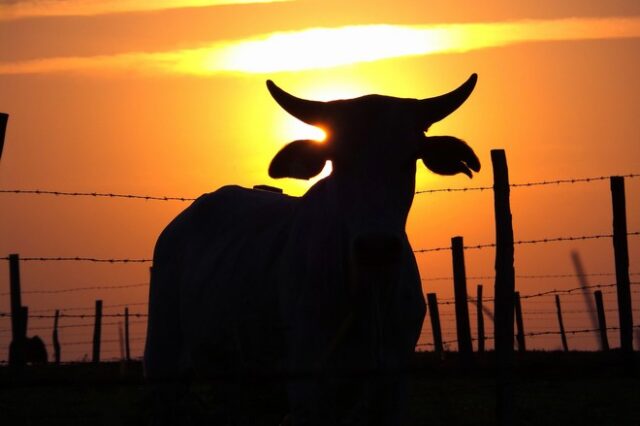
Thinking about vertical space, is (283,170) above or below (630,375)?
above

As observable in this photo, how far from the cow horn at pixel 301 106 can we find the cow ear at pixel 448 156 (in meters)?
0.63

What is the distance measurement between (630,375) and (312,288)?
7.30 meters

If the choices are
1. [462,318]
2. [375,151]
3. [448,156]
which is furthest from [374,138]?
[462,318]

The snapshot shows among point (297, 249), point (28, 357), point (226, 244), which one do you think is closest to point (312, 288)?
point (297, 249)

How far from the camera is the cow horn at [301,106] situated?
6824mm

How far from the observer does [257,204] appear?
9062 mm

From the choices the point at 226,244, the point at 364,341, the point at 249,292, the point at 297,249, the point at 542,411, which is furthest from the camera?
the point at 542,411

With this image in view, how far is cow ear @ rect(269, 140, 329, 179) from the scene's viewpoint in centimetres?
691

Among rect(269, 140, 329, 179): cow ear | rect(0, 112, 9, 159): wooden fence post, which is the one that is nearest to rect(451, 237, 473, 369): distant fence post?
rect(0, 112, 9, 159): wooden fence post

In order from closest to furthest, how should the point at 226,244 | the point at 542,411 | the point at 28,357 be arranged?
the point at 226,244 < the point at 542,411 < the point at 28,357

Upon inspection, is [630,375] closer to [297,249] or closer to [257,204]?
[257,204]

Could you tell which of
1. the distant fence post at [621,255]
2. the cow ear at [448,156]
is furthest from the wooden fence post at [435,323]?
the cow ear at [448,156]

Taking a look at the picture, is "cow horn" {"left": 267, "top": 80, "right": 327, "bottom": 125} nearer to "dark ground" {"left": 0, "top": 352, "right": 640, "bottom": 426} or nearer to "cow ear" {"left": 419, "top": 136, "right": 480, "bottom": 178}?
"cow ear" {"left": 419, "top": 136, "right": 480, "bottom": 178}

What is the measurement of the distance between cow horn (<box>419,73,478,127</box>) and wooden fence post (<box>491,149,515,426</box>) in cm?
437
